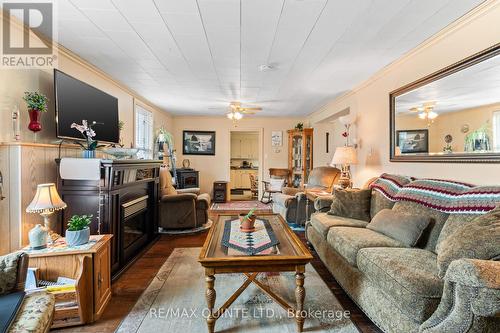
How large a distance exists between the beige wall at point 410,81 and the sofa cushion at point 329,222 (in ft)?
3.01

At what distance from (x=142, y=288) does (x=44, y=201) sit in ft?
3.71

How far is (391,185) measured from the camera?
2840 mm

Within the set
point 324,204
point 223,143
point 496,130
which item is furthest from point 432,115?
point 223,143

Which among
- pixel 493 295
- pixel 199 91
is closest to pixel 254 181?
pixel 199 91

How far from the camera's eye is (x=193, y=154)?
712 cm

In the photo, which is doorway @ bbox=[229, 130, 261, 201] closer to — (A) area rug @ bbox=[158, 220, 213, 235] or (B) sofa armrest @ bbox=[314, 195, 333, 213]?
(A) area rug @ bbox=[158, 220, 213, 235]

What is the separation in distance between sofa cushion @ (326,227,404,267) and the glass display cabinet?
4141 mm

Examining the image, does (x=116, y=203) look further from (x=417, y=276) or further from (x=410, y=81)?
(x=410, y=81)

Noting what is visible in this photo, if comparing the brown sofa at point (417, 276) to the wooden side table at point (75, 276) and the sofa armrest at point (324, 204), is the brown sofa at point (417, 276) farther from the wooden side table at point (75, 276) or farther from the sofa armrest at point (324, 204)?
the wooden side table at point (75, 276)

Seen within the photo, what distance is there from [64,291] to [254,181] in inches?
237

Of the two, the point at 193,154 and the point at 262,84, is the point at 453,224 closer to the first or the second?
the point at 262,84

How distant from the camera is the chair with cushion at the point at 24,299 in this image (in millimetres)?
1182

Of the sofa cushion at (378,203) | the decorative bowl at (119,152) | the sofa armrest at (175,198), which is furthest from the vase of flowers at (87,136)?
the sofa cushion at (378,203)

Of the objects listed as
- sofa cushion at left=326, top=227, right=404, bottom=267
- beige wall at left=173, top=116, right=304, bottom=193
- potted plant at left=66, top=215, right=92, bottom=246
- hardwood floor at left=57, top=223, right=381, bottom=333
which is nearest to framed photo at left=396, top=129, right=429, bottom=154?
sofa cushion at left=326, top=227, right=404, bottom=267
